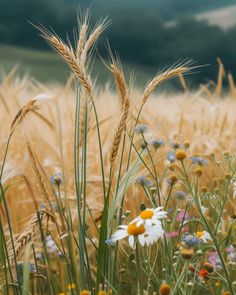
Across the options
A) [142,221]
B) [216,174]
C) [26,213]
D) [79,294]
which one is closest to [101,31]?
[142,221]

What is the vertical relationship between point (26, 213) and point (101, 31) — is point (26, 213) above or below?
below

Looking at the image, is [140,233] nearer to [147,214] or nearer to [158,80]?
[147,214]

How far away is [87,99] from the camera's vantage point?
144 cm

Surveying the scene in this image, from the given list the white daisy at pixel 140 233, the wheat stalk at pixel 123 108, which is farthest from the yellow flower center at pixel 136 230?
the wheat stalk at pixel 123 108

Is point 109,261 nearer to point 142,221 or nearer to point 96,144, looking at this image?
point 142,221

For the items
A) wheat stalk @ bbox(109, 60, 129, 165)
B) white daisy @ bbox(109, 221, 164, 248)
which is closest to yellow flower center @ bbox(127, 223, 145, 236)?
white daisy @ bbox(109, 221, 164, 248)

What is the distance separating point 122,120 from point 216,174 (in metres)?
1.92

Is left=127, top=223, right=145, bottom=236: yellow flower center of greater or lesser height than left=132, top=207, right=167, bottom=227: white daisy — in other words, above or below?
below

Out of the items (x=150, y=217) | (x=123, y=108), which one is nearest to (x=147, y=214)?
(x=150, y=217)

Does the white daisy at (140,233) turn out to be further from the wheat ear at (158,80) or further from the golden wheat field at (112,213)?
the wheat ear at (158,80)

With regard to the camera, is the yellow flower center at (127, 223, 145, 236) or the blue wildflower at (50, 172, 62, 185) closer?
the yellow flower center at (127, 223, 145, 236)

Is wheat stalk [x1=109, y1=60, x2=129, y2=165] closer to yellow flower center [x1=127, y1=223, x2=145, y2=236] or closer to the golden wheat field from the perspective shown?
the golden wheat field

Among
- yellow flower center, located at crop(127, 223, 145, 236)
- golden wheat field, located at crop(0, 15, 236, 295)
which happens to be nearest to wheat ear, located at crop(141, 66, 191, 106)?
golden wheat field, located at crop(0, 15, 236, 295)

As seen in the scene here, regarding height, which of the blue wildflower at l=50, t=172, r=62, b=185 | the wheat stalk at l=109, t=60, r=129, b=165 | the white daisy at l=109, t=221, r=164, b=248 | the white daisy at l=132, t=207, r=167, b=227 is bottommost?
the white daisy at l=109, t=221, r=164, b=248
